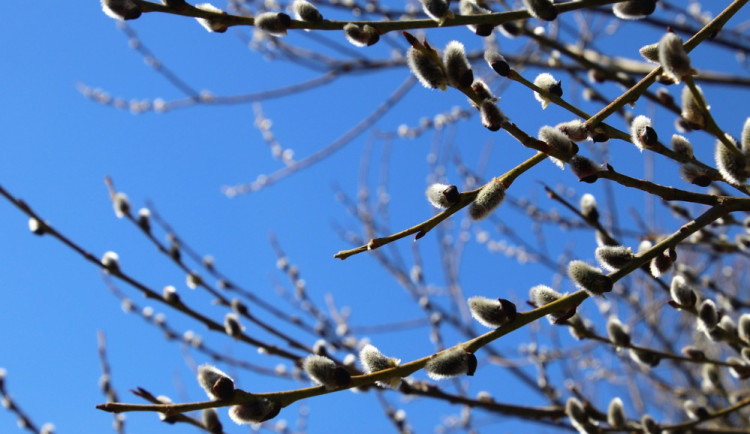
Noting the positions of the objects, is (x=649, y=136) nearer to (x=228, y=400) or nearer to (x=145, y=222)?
(x=228, y=400)

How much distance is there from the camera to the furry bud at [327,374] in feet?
3.66

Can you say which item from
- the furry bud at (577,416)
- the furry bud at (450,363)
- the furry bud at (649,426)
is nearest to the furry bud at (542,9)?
the furry bud at (450,363)

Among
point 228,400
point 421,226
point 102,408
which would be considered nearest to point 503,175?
point 421,226

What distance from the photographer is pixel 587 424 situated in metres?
1.72

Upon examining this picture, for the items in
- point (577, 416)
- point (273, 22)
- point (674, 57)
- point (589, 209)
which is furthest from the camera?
point (589, 209)

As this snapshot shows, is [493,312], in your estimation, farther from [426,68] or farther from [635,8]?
[635,8]

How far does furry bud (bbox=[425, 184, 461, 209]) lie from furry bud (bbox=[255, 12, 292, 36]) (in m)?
0.48

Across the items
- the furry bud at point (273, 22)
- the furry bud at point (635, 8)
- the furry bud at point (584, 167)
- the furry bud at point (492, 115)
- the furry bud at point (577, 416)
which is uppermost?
the furry bud at point (273, 22)

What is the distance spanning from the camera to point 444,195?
1227 mm

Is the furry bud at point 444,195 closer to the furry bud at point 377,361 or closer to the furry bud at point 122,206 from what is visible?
the furry bud at point 377,361

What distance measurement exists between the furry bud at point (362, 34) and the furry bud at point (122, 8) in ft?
1.41

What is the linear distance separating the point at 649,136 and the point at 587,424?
34.1 inches

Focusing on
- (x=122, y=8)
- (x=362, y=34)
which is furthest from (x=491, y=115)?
(x=122, y=8)

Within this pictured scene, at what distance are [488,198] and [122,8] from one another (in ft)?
2.70
